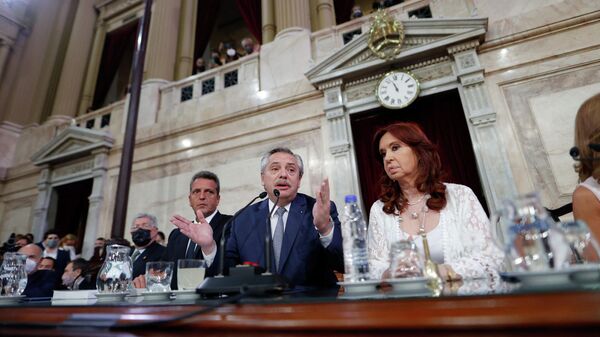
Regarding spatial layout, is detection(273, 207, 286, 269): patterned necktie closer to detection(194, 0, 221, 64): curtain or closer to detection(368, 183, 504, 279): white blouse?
detection(368, 183, 504, 279): white blouse

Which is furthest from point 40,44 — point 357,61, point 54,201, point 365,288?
point 365,288

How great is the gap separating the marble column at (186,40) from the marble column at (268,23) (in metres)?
2.04

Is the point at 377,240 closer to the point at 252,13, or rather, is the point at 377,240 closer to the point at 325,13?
the point at 325,13

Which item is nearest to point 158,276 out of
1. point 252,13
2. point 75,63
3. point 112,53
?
point 252,13

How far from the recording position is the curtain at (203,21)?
8211 mm

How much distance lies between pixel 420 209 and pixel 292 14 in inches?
192

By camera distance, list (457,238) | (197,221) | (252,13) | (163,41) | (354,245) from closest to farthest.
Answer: (354,245) → (457,238) → (197,221) → (163,41) → (252,13)

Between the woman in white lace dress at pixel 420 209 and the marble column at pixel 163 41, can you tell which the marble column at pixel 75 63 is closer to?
the marble column at pixel 163 41

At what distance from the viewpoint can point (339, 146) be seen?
4.16 meters

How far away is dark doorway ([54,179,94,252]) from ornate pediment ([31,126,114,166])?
1.86 ft

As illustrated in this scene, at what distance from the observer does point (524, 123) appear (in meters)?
3.49

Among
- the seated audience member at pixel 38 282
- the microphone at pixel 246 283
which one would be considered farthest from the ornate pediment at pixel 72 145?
the microphone at pixel 246 283

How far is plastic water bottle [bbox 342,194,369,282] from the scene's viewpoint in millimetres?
900

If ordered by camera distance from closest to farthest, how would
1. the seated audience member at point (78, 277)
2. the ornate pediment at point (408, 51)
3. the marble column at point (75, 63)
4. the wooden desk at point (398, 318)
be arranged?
the wooden desk at point (398, 318), the seated audience member at point (78, 277), the ornate pediment at point (408, 51), the marble column at point (75, 63)
